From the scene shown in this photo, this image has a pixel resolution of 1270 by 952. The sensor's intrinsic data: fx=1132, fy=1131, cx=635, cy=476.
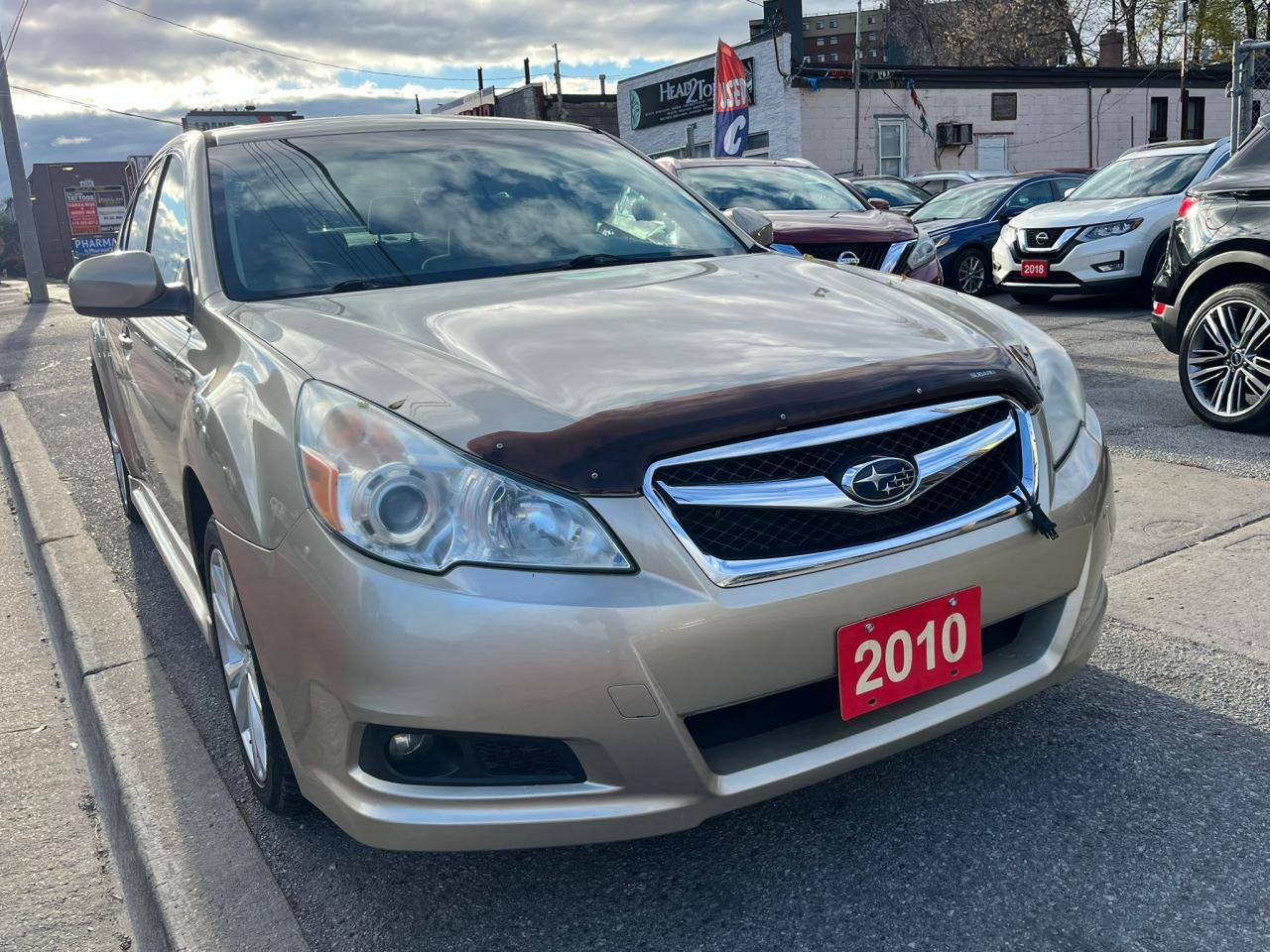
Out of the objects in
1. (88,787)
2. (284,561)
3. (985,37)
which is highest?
(985,37)

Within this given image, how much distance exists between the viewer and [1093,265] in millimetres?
10766

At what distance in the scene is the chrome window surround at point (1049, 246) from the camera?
10.9 meters

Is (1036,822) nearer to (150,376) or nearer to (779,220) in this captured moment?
(150,376)

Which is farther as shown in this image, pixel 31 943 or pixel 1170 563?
pixel 1170 563

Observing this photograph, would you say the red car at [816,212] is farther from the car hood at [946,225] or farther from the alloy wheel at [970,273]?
the alloy wheel at [970,273]

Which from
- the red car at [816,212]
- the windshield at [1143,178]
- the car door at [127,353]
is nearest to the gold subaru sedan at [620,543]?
the car door at [127,353]

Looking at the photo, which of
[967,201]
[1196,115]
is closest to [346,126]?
[967,201]

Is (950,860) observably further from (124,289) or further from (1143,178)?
(1143,178)

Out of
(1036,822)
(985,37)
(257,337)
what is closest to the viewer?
(1036,822)

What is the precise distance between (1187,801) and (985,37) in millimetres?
41690

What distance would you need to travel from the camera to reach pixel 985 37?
129 feet

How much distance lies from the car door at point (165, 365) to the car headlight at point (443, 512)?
3.54 ft

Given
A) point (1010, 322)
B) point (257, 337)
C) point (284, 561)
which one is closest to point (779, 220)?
point (1010, 322)

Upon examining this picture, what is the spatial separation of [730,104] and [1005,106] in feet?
26.5
